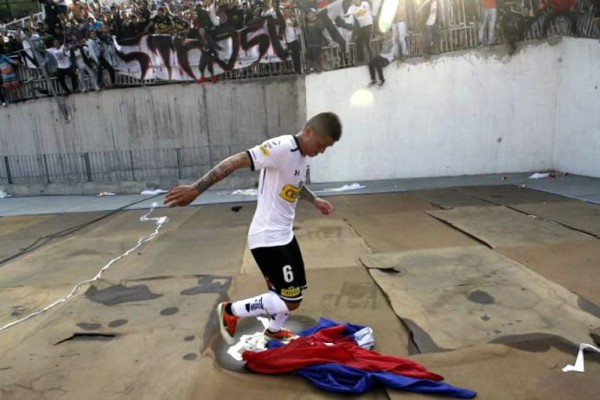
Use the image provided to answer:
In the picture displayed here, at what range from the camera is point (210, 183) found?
129 inches

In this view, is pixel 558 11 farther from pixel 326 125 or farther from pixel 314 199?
pixel 326 125

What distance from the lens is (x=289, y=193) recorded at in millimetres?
3545

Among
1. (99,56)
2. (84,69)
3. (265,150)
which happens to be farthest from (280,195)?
(84,69)

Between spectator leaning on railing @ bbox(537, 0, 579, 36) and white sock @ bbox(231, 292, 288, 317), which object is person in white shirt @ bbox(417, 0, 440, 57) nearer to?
spectator leaning on railing @ bbox(537, 0, 579, 36)

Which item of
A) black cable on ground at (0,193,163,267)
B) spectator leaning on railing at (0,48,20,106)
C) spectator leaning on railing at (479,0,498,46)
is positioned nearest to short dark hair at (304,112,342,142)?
black cable on ground at (0,193,163,267)

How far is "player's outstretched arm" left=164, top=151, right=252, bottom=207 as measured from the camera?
3160mm

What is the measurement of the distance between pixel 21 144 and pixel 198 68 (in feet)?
22.3

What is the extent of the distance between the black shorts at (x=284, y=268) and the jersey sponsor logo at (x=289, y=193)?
0.35 metres

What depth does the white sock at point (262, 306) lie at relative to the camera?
361cm

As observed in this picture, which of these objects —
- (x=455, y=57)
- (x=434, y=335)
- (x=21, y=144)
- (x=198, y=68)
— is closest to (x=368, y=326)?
(x=434, y=335)

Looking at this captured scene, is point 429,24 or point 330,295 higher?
point 429,24

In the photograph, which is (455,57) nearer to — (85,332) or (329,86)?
(329,86)

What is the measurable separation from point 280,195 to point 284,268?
1.85ft

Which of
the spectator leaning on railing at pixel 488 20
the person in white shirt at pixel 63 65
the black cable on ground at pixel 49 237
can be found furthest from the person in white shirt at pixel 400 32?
the person in white shirt at pixel 63 65
